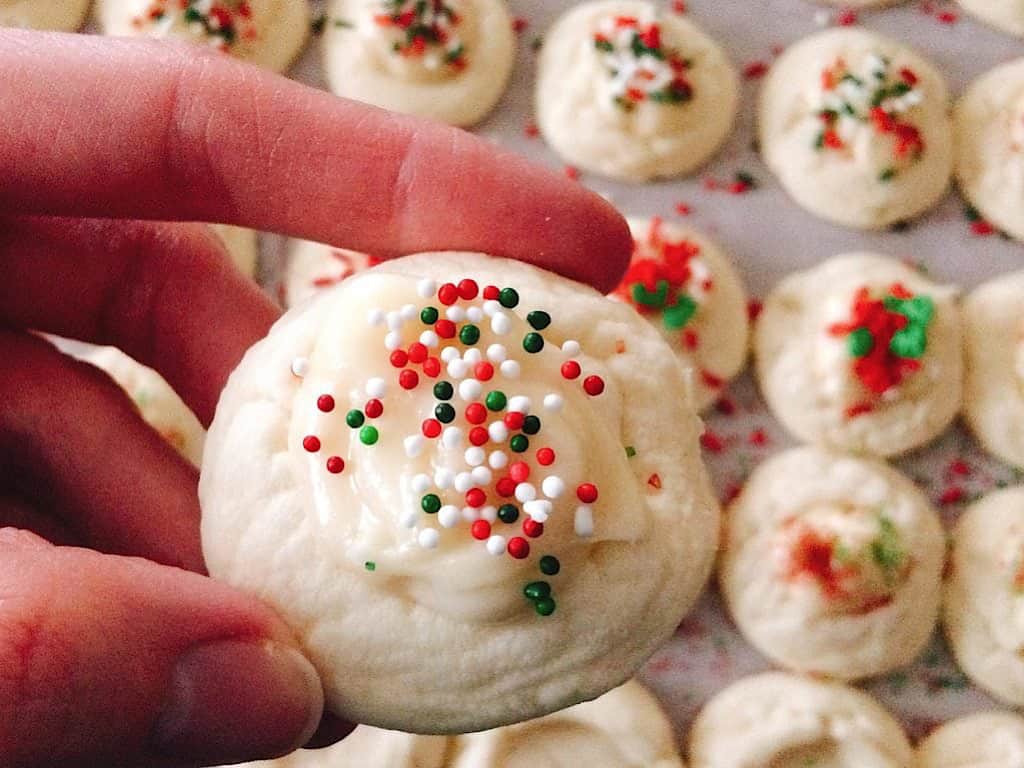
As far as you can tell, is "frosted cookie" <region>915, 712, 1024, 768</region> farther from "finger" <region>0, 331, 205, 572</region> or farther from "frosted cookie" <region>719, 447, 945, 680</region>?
"finger" <region>0, 331, 205, 572</region>

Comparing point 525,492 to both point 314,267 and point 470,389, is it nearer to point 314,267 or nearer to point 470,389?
point 470,389

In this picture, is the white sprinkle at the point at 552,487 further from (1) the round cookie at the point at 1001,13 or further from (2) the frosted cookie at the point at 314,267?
(1) the round cookie at the point at 1001,13

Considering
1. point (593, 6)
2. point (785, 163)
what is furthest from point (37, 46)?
point (785, 163)

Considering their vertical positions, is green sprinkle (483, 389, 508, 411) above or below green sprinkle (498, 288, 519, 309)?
below

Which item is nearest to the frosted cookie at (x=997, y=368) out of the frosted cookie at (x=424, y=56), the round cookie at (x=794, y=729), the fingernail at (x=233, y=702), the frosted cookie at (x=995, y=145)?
the frosted cookie at (x=995, y=145)

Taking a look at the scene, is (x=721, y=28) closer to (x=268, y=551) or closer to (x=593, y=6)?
(x=593, y=6)

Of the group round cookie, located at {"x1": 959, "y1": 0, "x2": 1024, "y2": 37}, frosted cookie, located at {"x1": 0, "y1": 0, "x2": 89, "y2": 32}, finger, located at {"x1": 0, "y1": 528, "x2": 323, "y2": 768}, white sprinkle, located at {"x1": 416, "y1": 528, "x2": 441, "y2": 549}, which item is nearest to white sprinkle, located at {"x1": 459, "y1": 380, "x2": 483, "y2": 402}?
white sprinkle, located at {"x1": 416, "y1": 528, "x2": 441, "y2": 549}
